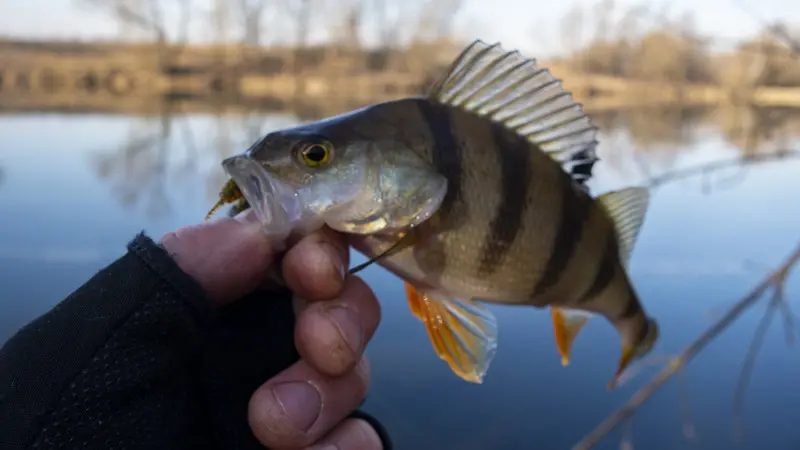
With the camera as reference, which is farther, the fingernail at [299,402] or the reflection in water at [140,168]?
the reflection in water at [140,168]

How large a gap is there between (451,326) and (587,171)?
0.41 metres

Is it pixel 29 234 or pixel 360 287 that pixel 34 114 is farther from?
pixel 360 287

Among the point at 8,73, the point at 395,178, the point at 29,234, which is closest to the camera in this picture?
the point at 395,178

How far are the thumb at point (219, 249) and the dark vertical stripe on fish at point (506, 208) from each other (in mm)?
453

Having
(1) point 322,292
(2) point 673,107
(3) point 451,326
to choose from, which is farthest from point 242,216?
(2) point 673,107

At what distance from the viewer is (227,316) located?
1685mm

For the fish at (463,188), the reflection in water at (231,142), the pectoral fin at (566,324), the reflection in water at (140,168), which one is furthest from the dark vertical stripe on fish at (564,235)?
the reflection in water at (140,168)

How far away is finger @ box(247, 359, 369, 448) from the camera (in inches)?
55.3

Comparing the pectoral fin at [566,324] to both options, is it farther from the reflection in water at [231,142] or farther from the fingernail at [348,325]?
the reflection in water at [231,142]

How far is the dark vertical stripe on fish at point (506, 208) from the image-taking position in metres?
1.26

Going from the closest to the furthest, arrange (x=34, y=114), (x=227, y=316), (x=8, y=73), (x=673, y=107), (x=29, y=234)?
(x=227, y=316) → (x=29, y=234) → (x=34, y=114) → (x=673, y=107) → (x=8, y=73)

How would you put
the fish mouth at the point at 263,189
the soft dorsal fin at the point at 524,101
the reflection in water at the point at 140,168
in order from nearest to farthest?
the fish mouth at the point at 263,189
the soft dorsal fin at the point at 524,101
the reflection in water at the point at 140,168

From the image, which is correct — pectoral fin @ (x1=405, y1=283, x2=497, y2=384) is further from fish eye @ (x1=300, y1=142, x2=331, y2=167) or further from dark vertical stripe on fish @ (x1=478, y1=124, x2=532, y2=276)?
fish eye @ (x1=300, y1=142, x2=331, y2=167)

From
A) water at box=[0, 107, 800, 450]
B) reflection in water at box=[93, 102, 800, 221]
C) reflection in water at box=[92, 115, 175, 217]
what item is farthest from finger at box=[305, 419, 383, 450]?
reflection in water at box=[92, 115, 175, 217]
